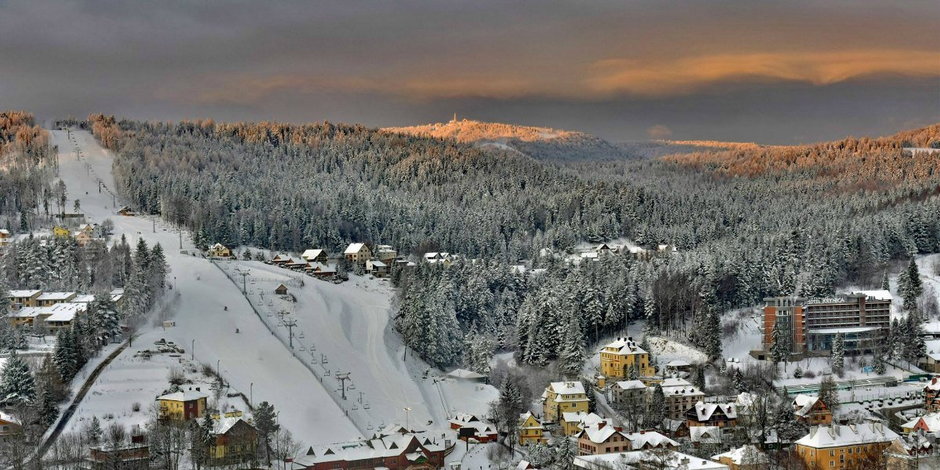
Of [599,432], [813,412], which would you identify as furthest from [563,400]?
[813,412]

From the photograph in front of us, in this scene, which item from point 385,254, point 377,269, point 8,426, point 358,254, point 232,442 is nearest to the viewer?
point 8,426

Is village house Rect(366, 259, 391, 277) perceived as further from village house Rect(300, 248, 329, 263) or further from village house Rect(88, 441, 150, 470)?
village house Rect(88, 441, 150, 470)

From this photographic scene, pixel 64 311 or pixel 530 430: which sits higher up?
pixel 64 311

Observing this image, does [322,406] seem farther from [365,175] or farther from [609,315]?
[365,175]

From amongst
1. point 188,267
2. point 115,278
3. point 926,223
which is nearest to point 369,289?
point 188,267

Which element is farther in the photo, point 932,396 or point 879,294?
point 879,294

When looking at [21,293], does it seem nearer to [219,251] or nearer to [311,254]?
[219,251]
